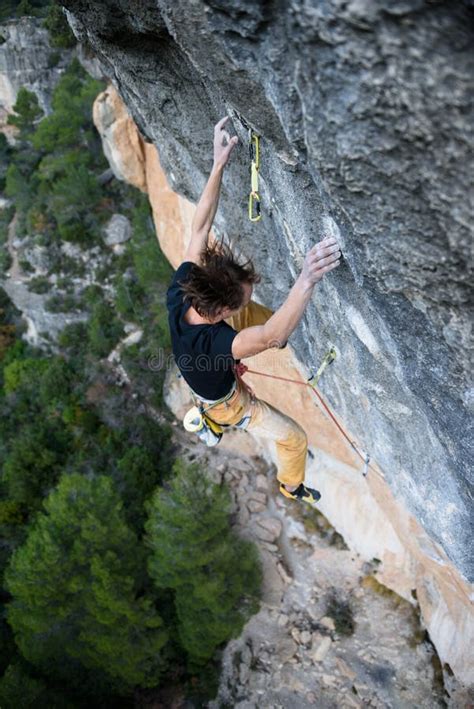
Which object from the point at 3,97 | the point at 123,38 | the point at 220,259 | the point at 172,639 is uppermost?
the point at 123,38

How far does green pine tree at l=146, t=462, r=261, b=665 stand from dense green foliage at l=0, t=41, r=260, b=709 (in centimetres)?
3

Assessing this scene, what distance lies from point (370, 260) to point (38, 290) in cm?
1453

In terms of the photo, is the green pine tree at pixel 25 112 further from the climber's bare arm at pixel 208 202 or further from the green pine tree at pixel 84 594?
the climber's bare arm at pixel 208 202

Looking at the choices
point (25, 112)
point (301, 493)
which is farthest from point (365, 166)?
point (25, 112)

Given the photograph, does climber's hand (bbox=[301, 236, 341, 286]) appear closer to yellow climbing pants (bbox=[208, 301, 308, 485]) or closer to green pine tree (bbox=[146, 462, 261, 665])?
yellow climbing pants (bbox=[208, 301, 308, 485])

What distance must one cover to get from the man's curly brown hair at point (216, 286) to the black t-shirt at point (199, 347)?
0.12m

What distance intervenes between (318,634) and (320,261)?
874 cm

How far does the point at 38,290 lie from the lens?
15109 millimetres

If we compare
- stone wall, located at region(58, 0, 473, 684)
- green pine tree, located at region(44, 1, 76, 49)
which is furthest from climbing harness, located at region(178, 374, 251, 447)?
green pine tree, located at region(44, 1, 76, 49)

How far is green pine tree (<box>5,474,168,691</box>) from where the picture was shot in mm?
8414

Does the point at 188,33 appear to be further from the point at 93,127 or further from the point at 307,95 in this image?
the point at 93,127

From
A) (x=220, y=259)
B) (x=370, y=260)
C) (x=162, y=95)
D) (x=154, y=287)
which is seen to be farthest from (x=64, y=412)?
(x=370, y=260)

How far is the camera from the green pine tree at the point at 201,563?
8.72 meters

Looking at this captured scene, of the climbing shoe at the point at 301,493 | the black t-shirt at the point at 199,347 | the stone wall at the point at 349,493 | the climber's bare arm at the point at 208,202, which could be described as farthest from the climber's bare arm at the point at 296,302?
the stone wall at the point at 349,493
